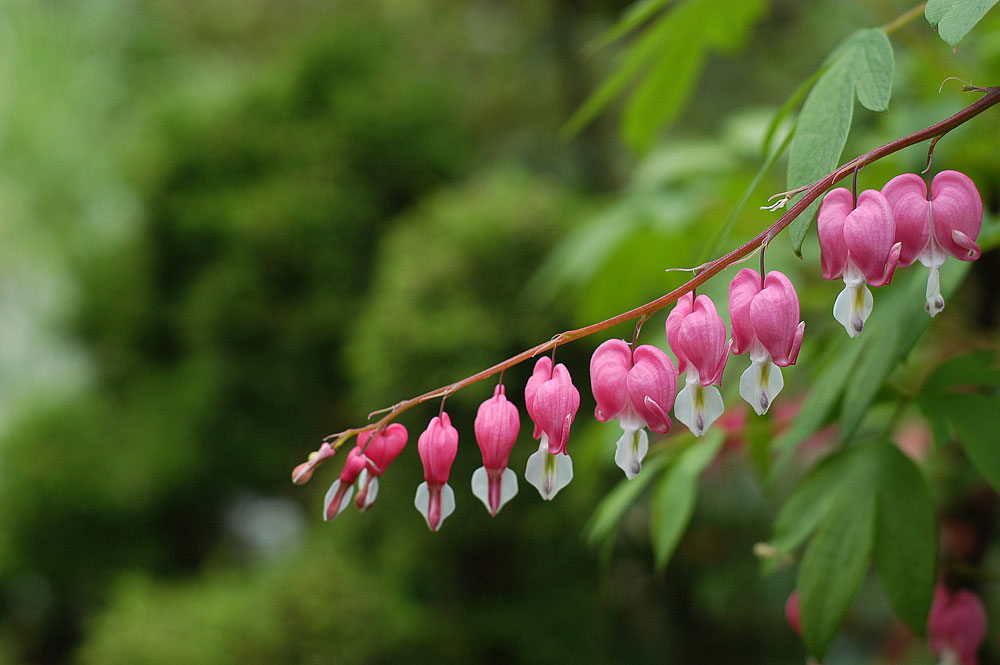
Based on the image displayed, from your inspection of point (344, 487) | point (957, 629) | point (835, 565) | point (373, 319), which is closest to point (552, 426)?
point (344, 487)

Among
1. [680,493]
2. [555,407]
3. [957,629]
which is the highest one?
[555,407]

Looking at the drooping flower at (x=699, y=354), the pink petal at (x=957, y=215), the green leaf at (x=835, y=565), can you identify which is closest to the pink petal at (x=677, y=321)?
the drooping flower at (x=699, y=354)

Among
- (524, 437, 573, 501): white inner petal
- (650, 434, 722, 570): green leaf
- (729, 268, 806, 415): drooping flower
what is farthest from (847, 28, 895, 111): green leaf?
(650, 434, 722, 570): green leaf

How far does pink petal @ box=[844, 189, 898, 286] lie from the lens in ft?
0.96

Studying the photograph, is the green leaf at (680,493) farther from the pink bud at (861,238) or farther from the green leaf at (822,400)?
the pink bud at (861,238)

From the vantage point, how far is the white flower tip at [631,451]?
316 millimetres

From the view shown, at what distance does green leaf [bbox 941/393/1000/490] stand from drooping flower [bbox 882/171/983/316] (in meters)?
0.19

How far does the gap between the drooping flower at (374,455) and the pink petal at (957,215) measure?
0.84 feet

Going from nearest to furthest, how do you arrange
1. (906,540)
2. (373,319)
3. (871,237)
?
(871,237), (906,540), (373,319)

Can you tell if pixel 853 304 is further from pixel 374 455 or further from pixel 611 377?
pixel 374 455

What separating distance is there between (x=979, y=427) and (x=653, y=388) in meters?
0.26

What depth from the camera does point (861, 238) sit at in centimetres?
29

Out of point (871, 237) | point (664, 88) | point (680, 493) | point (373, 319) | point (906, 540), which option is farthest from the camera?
point (373, 319)

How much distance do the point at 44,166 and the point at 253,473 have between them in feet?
4.70
